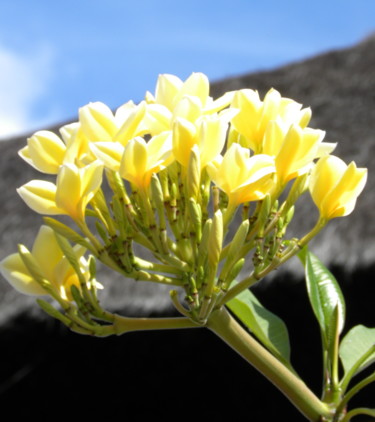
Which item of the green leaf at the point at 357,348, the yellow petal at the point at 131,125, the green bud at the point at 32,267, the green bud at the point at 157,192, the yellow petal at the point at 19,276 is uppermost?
the yellow petal at the point at 131,125

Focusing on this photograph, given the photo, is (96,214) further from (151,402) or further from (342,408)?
(151,402)

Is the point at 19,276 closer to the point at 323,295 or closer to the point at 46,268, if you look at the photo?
the point at 46,268

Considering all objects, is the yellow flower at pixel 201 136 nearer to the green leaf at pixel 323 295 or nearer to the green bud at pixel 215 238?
the green bud at pixel 215 238

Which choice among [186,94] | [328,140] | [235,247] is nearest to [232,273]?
[235,247]

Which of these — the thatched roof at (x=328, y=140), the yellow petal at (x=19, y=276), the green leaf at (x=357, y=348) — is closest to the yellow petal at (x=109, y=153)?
the yellow petal at (x=19, y=276)

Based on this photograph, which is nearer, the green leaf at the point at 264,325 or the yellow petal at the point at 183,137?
the yellow petal at the point at 183,137

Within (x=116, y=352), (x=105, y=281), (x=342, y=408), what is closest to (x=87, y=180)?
(x=342, y=408)
